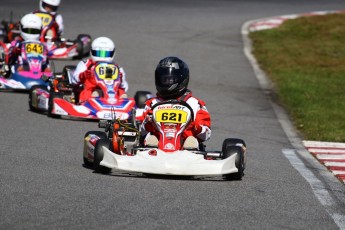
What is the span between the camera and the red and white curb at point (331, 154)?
10172mm

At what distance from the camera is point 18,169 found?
872 cm

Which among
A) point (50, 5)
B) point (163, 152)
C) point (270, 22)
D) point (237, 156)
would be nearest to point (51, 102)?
point (163, 152)

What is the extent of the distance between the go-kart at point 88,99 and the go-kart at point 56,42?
5.33m

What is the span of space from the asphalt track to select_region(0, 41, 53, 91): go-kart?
0.78ft

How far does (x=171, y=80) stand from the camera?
372 inches

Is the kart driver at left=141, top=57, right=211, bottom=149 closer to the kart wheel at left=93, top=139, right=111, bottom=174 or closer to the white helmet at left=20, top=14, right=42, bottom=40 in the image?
the kart wheel at left=93, top=139, right=111, bottom=174

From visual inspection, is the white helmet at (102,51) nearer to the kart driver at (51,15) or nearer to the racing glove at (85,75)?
the racing glove at (85,75)

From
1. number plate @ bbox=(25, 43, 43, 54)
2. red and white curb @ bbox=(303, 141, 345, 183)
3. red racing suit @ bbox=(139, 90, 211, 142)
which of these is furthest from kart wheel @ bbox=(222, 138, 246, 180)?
number plate @ bbox=(25, 43, 43, 54)

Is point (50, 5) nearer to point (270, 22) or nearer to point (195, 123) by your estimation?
point (270, 22)

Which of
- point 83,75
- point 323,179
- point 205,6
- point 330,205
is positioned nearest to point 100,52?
point 83,75

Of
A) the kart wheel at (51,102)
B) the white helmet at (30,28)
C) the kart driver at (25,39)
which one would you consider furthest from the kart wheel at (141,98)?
the white helmet at (30,28)

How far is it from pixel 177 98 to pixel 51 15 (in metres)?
10.9

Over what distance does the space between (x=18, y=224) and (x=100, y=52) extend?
24.7 ft

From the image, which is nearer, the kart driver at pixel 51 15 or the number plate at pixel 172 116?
the number plate at pixel 172 116
